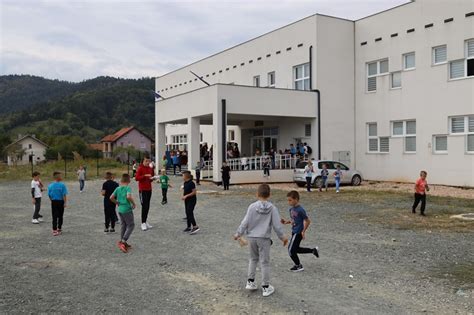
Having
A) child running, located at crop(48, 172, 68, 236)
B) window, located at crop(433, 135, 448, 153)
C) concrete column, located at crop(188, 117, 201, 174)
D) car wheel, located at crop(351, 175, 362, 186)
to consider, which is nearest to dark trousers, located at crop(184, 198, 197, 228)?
child running, located at crop(48, 172, 68, 236)

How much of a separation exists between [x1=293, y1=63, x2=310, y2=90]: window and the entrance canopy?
5.44 feet

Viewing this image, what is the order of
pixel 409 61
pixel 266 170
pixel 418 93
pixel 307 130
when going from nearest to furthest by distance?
pixel 418 93 < pixel 409 61 < pixel 266 170 < pixel 307 130

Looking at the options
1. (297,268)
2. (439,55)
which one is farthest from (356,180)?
(297,268)

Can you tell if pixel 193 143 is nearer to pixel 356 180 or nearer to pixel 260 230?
pixel 356 180

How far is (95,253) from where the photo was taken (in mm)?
8523

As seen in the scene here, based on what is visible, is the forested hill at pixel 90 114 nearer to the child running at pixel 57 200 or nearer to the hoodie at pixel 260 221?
the child running at pixel 57 200

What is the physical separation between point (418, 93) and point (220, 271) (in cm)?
1994

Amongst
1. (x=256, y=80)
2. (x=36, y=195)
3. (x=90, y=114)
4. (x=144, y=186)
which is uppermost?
(x=90, y=114)

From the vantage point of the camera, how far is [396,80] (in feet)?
83.2

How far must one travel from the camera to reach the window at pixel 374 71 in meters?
26.1

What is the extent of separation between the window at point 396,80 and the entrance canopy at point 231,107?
437cm

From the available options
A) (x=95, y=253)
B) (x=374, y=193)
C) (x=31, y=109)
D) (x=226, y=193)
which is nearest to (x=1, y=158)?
(x=31, y=109)

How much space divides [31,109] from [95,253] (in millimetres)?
115754

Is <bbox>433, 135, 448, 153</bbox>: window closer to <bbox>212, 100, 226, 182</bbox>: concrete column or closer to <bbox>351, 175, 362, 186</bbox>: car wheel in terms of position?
<bbox>351, 175, 362, 186</bbox>: car wheel
